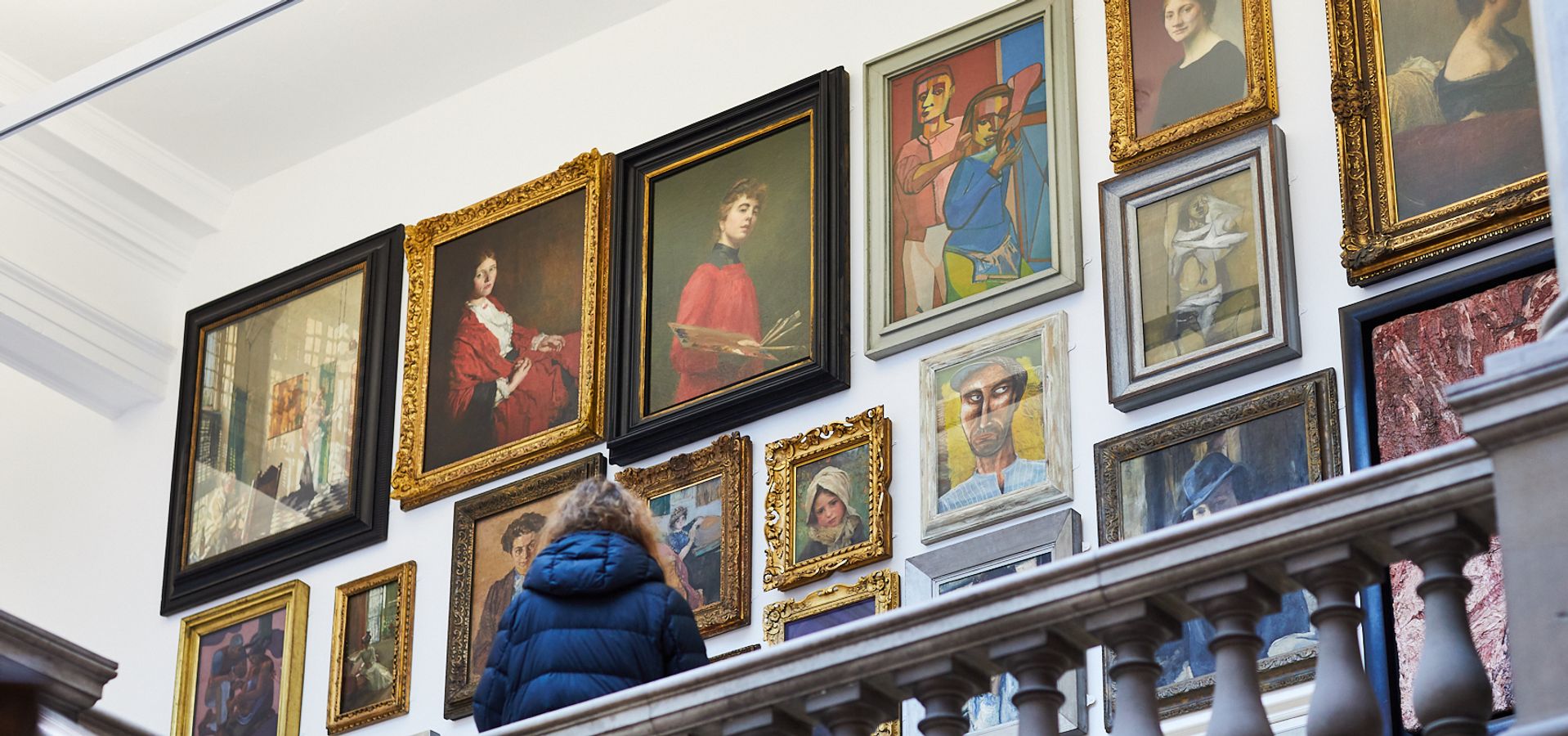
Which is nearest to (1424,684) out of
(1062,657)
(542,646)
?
(1062,657)

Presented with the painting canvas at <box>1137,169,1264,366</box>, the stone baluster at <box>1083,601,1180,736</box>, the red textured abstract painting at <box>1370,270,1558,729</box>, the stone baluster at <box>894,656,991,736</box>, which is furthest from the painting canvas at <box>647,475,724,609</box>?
the stone baluster at <box>1083,601,1180,736</box>

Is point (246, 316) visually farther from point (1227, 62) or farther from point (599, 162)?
point (1227, 62)

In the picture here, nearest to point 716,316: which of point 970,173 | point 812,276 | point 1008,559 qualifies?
point 812,276

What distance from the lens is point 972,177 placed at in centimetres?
1146

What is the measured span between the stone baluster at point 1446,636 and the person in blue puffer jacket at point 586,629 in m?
2.98

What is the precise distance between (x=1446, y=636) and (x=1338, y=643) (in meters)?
0.26

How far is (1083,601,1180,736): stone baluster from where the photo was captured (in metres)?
5.39

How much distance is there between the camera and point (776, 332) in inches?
465

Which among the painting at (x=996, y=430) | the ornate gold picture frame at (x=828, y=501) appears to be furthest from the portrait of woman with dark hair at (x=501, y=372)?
the painting at (x=996, y=430)

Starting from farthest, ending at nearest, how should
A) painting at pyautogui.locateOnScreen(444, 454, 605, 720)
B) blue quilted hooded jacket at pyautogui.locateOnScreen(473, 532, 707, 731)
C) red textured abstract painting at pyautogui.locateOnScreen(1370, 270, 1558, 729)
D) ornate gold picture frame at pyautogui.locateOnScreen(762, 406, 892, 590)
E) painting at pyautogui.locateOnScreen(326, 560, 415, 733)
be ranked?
painting at pyautogui.locateOnScreen(326, 560, 415, 733) < painting at pyautogui.locateOnScreen(444, 454, 605, 720) < ornate gold picture frame at pyautogui.locateOnScreen(762, 406, 892, 590) < red textured abstract painting at pyautogui.locateOnScreen(1370, 270, 1558, 729) < blue quilted hooded jacket at pyautogui.locateOnScreen(473, 532, 707, 731)

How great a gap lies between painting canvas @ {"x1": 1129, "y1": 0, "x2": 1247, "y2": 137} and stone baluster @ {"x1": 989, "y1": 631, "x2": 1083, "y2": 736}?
5.44 metres

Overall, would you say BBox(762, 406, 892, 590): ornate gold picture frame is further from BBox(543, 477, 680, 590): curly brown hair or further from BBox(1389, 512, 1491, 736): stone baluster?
BBox(1389, 512, 1491, 736): stone baluster

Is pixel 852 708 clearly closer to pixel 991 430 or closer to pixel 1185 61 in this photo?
pixel 991 430

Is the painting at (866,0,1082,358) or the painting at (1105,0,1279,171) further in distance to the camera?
the painting at (866,0,1082,358)
